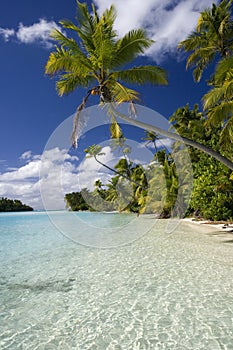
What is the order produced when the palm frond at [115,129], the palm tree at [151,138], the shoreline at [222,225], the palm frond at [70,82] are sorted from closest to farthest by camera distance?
the palm frond at [70,82]
the palm frond at [115,129]
the shoreline at [222,225]
the palm tree at [151,138]

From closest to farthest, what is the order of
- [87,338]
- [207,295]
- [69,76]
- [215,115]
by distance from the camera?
[87,338]
[207,295]
[215,115]
[69,76]

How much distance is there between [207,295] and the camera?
4555 mm

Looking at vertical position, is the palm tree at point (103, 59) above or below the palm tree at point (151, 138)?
below

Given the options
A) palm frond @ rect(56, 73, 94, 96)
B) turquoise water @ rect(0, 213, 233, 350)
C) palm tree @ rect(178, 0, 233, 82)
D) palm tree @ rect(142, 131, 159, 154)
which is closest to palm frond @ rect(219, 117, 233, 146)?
turquoise water @ rect(0, 213, 233, 350)

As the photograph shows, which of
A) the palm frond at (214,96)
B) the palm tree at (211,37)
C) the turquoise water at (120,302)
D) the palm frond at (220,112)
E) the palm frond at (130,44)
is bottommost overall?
the turquoise water at (120,302)

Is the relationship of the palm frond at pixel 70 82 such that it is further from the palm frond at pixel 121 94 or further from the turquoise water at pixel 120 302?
the turquoise water at pixel 120 302

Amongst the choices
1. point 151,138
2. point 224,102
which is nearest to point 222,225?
point 224,102

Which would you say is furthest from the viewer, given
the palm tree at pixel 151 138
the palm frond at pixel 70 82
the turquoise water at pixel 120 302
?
the palm tree at pixel 151 138

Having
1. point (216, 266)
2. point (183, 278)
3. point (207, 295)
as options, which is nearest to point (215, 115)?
point (216, 266)

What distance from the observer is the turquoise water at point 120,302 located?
3258mm

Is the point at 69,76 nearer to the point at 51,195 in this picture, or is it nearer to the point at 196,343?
the point at 51,195

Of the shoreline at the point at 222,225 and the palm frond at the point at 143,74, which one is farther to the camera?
the shoreline at the point at 222,225

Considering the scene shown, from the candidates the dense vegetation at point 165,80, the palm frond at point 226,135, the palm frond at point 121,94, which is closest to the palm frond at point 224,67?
the dense vegetation at point 165,80

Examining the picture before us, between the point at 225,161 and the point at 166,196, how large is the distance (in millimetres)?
14955
